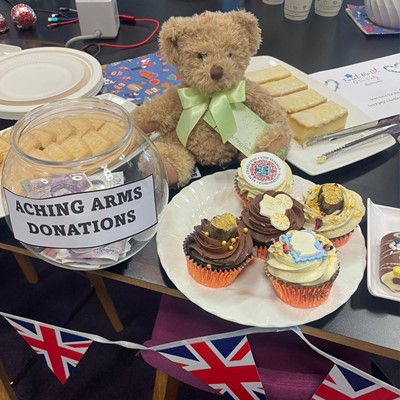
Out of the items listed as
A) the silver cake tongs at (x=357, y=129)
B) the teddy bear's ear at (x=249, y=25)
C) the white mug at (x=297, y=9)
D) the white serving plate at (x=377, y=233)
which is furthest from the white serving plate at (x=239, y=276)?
the white mug at (x=297, y=9)

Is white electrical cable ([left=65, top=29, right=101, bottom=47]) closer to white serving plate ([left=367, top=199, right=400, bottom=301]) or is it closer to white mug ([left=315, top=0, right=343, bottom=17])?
white mug ([left=315, top=0, right=343, bottom=17])

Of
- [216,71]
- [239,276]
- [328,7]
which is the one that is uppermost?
[216,71]

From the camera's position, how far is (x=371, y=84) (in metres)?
1.17

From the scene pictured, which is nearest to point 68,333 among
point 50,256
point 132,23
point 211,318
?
point 50,256

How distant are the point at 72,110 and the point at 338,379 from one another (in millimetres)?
595

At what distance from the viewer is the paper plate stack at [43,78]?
1.04 meters

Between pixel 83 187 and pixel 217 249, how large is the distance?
0.21 meters

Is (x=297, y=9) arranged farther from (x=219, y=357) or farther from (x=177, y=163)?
(x=219, y=357)

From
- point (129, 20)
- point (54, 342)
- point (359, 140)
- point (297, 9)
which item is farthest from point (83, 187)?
point (297, 9)

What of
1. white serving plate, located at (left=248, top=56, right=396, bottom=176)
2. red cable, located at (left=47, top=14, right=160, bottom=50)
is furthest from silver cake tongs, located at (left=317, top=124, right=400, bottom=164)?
red cable, located at (left=47, top=14, right=160, bottom=50)

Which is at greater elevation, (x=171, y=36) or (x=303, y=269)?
(x=171, y=36)

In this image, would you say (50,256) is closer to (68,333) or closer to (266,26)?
(68,333)

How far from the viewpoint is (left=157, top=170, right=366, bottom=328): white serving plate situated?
664 mm

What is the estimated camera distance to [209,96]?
84cm
